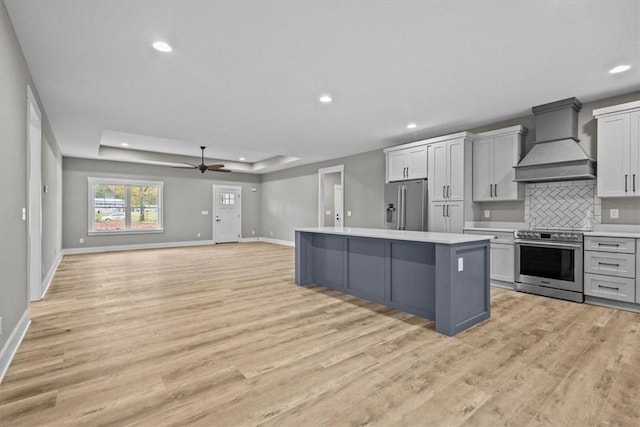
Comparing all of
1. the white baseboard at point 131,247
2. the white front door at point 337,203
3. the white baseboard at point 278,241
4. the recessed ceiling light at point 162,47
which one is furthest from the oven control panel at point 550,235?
the white baseboard at point 131,247

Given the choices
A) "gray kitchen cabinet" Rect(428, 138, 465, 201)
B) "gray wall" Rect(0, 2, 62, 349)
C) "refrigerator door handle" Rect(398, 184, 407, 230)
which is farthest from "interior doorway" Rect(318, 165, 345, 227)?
"gray wall" Rect(0, 2, 62, 349)

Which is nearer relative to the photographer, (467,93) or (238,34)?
(238,34)

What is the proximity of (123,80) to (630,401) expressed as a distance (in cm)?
512

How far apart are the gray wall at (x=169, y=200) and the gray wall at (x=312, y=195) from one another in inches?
23.3

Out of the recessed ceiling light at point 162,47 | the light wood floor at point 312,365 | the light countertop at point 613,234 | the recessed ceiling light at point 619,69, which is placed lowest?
the light wood floor at point 312,365

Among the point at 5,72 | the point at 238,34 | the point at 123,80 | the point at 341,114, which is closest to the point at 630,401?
the point at 238,34

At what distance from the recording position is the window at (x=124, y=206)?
8695 mm

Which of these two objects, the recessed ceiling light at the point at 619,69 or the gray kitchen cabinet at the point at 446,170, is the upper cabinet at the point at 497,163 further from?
the recessed ceiling light at the point at 619,69

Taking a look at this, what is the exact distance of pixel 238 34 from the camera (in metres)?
2.64

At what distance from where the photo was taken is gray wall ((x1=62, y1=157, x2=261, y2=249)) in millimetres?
8367

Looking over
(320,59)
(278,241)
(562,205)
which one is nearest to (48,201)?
(320,59)

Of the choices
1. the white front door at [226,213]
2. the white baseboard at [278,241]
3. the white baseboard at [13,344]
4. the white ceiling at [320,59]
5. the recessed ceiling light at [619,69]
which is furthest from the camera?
the white front door at [226,213]

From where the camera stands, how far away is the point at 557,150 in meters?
4.18

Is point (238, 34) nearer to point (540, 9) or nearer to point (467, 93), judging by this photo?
point (540, 9)
